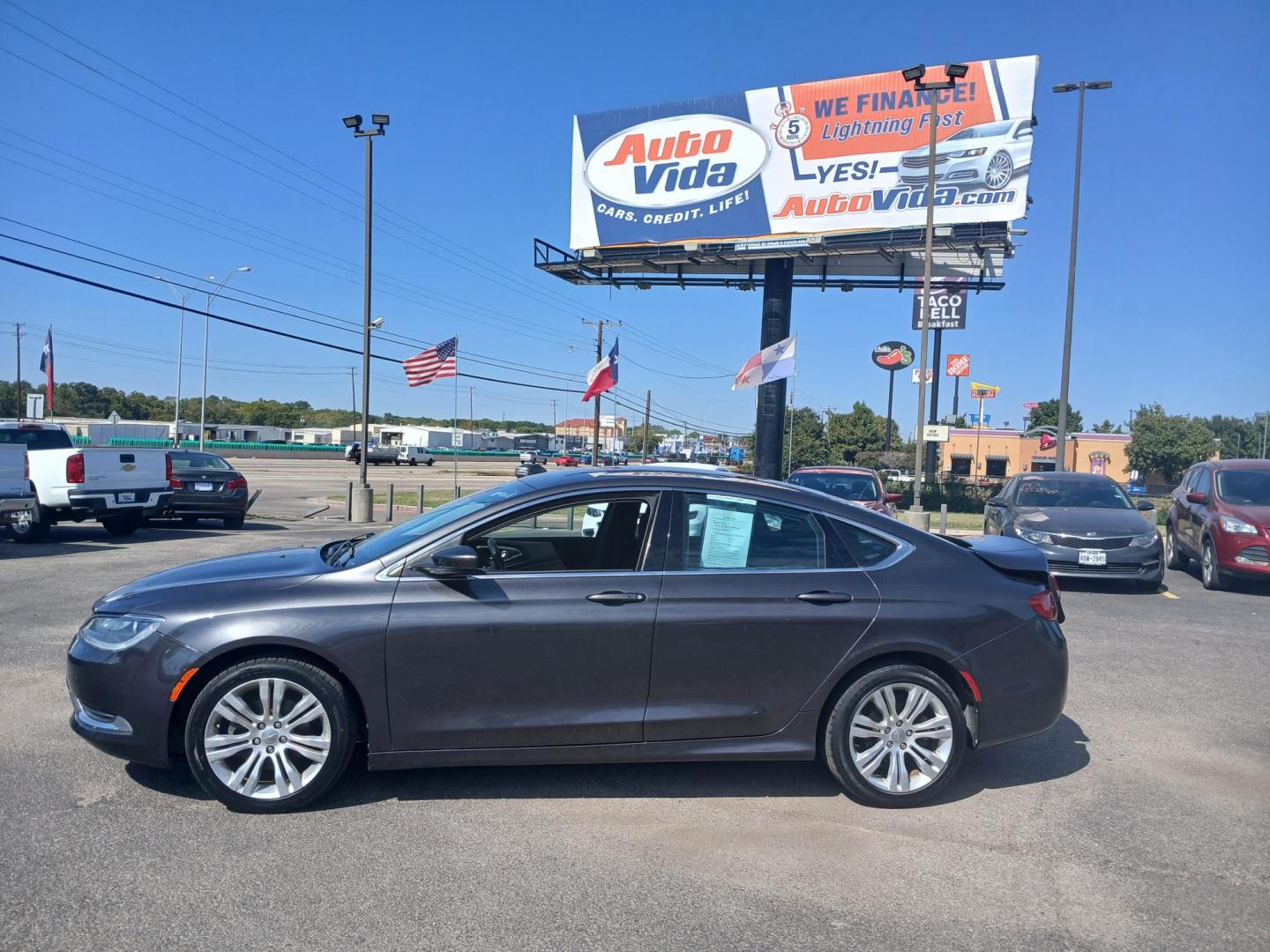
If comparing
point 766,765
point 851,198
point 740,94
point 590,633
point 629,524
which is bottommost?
point 766,765

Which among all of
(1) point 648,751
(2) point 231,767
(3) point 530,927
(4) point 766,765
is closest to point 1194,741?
(4) point 766,765

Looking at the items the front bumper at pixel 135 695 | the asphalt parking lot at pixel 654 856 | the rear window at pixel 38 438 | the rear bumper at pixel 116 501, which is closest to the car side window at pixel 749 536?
the asphalt parking lot at pixel 654 856

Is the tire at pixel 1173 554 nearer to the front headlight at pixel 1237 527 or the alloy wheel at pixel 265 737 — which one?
the front headlight at pixel 1237 527

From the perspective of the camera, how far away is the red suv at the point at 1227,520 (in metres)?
11.2

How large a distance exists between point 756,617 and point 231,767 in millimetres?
2510

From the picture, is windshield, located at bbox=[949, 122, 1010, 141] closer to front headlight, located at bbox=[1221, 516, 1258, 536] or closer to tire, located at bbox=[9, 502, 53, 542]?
front headlight, located at bbox=[1221, 516, 1258, 536]

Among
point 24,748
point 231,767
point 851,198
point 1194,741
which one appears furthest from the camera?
point 851,198

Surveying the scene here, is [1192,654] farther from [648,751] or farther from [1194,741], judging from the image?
[648,751]

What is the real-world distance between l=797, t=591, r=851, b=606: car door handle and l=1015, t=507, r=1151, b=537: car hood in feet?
25.5

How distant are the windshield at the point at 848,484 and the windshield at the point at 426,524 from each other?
10054 mm

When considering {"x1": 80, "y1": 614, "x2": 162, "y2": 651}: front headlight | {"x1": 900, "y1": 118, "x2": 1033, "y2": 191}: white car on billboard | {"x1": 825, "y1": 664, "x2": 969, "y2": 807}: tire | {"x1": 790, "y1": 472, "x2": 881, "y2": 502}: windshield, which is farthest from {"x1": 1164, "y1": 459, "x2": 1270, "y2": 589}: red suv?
{"x1": 900, "y1": 118, "x2": 1033, "y2": 191}: white car on billboard

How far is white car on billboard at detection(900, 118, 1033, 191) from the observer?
82.6 feet

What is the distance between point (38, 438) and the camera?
1505 centimetres

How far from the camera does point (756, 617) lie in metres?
4.36
